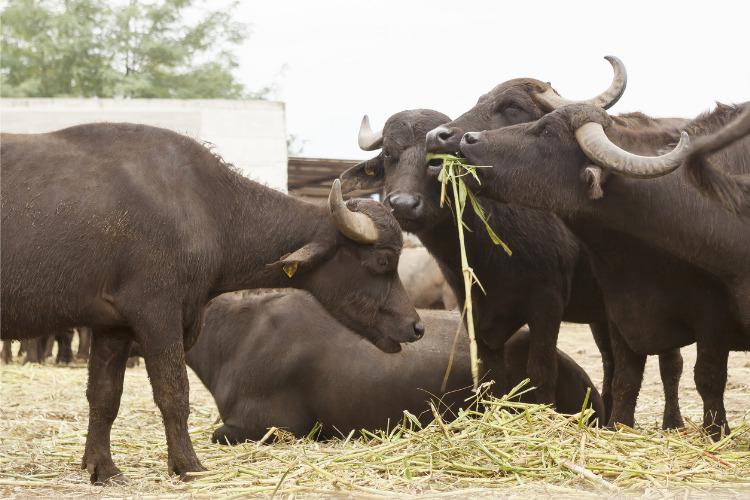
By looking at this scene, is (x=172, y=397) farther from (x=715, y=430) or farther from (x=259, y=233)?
(x=715, y=430)

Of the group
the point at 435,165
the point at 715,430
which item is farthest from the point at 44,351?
the point at 715,430

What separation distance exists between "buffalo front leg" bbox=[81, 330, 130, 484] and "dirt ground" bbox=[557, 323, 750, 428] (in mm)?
3868

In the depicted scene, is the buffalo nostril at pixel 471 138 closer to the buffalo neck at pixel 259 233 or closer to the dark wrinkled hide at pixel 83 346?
the buffalo neck at pixel 259 233

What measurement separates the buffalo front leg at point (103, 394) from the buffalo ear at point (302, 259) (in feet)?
3.35

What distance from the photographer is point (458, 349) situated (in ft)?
22.6

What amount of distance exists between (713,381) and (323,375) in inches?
108

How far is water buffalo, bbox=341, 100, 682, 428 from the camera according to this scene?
648 centimetres

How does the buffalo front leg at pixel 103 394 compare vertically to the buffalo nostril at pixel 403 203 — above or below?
below

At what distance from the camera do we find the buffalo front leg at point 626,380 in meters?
6.37

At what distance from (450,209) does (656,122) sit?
159 centimetres

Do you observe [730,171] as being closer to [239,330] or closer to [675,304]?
[675,304]

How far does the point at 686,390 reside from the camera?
29.3ft

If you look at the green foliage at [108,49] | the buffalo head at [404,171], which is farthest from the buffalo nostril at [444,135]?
the green foliage at [108,49]

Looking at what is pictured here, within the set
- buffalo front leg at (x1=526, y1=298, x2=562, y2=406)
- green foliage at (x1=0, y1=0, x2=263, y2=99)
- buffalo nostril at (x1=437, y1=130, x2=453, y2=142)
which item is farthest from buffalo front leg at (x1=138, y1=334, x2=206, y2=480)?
green foliage at (x1=0, y1=0, x2=263, y2=99)
